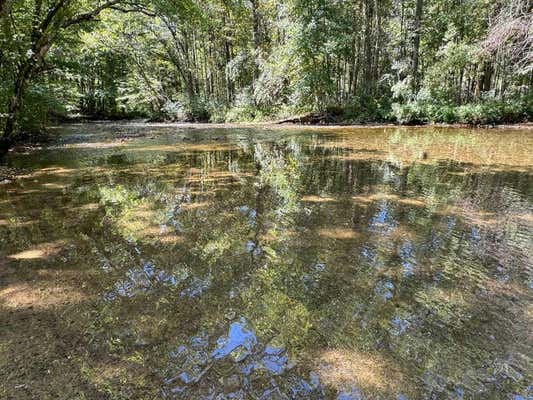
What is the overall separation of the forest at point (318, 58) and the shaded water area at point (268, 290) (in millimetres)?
8458

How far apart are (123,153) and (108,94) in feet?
71.7

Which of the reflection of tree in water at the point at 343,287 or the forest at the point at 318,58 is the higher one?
the forest at the point at 318,58

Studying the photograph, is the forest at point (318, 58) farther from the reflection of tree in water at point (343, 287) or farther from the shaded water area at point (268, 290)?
the reflection of tree in water at point (343, 287)

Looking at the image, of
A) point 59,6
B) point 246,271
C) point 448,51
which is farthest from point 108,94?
point 246,271

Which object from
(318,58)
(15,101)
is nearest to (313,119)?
(318,58)

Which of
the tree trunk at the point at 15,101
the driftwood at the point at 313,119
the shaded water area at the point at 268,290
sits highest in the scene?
the tree trunk at the point at 15,101

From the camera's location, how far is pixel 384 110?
19297 millimetres

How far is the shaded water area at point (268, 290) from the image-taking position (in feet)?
6.92

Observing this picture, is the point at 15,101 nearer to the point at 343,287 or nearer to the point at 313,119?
the point at 343,287

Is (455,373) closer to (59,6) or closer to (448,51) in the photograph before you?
(59,6)

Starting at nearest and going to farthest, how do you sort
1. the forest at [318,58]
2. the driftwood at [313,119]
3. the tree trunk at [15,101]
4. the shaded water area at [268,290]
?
the shaded water area at [268,290], the tree trunk at [15,101], the forest at [318,58], the driftwood at [313,119]

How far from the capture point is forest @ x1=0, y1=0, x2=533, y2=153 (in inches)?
529

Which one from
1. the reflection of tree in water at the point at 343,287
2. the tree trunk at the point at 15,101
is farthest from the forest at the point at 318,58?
the reflection of tree in water at the point at 343,287

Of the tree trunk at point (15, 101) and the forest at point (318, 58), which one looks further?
the forest at point (318, 58)
